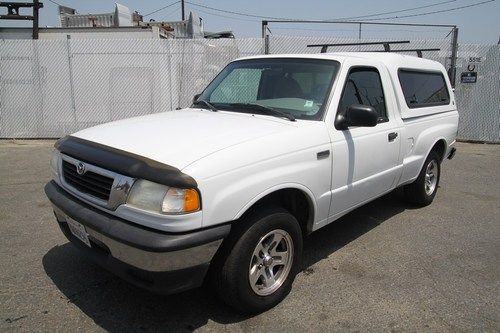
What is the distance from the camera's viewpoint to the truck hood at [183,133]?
262 centimetres

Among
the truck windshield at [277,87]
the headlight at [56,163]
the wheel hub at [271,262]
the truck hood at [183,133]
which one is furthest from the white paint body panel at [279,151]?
the wheel hub at [271,262]

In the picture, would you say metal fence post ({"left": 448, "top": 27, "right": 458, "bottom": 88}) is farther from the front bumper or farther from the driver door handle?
the front bumper

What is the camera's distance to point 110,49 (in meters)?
10.3

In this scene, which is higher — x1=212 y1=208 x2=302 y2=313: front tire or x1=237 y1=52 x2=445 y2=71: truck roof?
x1=237 y1=52 x2=445 y2=71: truck roof

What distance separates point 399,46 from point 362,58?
25.4 feet

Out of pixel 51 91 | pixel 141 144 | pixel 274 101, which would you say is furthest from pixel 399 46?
pixel 141 144

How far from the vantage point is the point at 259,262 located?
2963mm

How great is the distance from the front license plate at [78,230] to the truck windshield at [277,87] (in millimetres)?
1668

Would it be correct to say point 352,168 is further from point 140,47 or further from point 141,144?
point 140,47

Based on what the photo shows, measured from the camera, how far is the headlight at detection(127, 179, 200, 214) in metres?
2.40

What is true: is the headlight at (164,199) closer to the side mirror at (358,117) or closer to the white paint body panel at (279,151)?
the white paint body panel at (279,151)

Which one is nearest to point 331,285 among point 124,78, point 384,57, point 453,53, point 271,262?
point 271,262

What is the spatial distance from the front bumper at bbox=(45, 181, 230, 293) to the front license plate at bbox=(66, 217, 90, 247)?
16cm

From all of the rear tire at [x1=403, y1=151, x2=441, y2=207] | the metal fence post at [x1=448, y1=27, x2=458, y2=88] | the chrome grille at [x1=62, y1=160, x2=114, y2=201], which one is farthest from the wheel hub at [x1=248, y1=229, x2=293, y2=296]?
the metal fence post at [x1=448, y1=27, x2=458, y2=88]
